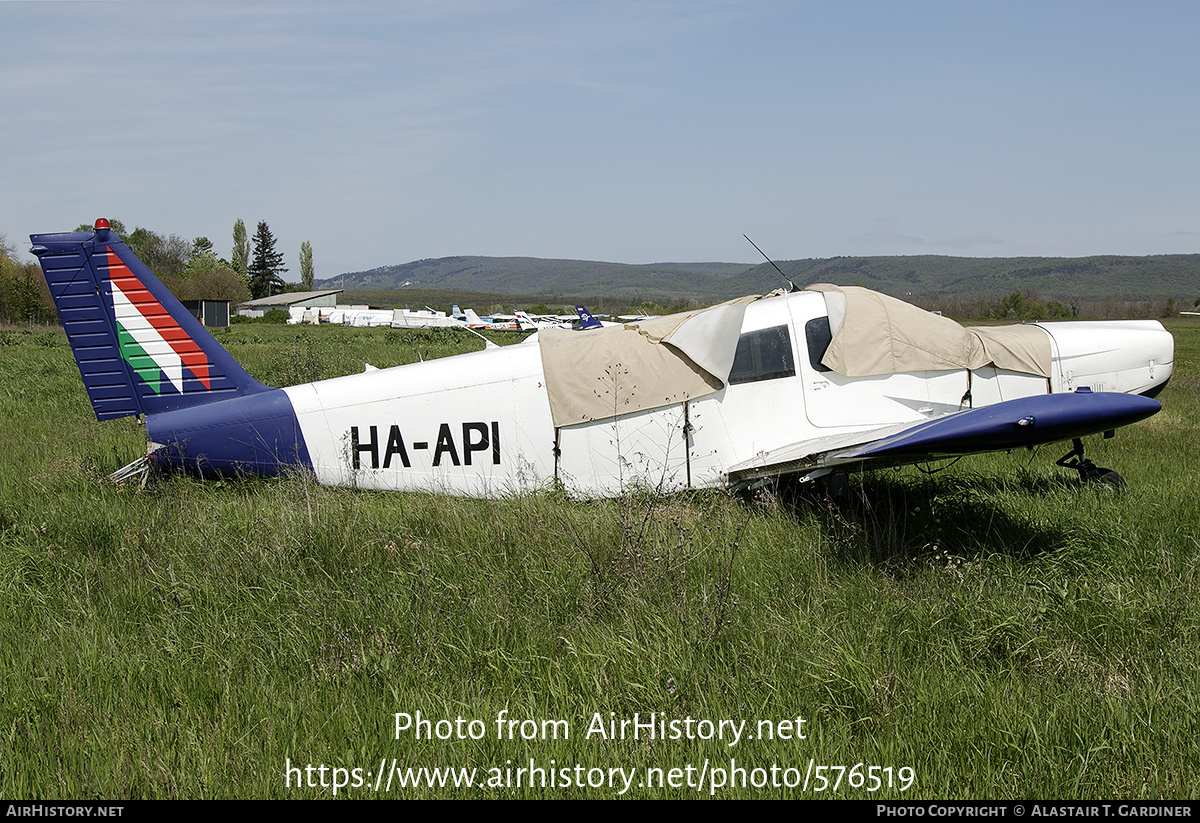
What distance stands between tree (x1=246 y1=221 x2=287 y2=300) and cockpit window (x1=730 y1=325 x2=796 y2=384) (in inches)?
5371

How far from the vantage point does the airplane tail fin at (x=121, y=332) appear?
6.49 m

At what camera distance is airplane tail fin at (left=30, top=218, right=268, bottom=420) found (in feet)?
21.3

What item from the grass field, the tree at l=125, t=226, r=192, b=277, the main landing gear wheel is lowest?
the grass field

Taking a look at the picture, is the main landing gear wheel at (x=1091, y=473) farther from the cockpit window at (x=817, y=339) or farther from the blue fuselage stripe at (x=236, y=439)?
the blue fuselage stripe at (x=236, y=439)

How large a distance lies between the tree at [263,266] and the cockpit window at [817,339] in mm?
136613

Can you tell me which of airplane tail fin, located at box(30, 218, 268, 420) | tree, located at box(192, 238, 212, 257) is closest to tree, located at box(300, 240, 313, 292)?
tree, located at box(192, 238, 212, 257)

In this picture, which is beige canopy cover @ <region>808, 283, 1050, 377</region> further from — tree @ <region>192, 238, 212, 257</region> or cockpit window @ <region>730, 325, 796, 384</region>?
tree @ <region>192, 238, 212, 257</region>

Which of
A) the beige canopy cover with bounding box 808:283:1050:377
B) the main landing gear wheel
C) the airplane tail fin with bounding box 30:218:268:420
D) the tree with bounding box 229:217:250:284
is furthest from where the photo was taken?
the tree with bounding box 229:217:250:284

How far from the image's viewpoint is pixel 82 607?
14.5 feet

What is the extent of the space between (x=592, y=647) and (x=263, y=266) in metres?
142

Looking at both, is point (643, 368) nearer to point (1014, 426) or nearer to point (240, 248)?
point (1014, 426)

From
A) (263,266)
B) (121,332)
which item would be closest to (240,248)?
(263,266)

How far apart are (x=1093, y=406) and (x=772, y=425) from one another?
246 cm

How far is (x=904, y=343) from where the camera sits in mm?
6324
